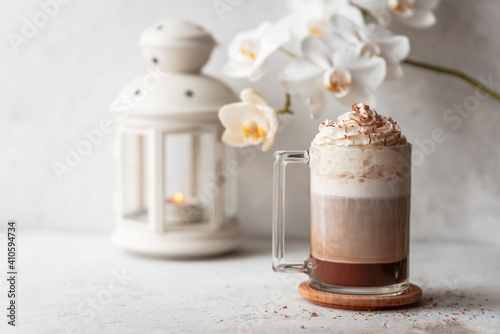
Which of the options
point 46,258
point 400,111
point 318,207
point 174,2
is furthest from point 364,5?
point 46,258

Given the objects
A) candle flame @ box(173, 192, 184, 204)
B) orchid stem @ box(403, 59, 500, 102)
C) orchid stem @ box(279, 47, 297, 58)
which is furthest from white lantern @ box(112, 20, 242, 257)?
orchid stem @ box(403, 59, 500, 102)

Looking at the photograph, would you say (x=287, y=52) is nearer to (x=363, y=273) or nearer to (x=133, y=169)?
(x=133, y=169)

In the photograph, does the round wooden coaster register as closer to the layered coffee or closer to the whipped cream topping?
the layered coffee

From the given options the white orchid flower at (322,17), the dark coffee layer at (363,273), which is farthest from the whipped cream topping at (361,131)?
the white orchid flower at (322,17)

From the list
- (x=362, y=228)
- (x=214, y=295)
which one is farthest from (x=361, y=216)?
(x=214, y=295)

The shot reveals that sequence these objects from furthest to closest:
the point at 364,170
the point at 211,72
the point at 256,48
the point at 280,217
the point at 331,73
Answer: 1. the point at 211,72
2. the point at 256,48
3. the point at 331,73
4. the point at 280,217
5. the point at 364,170

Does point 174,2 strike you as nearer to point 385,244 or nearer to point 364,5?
point 364,5
